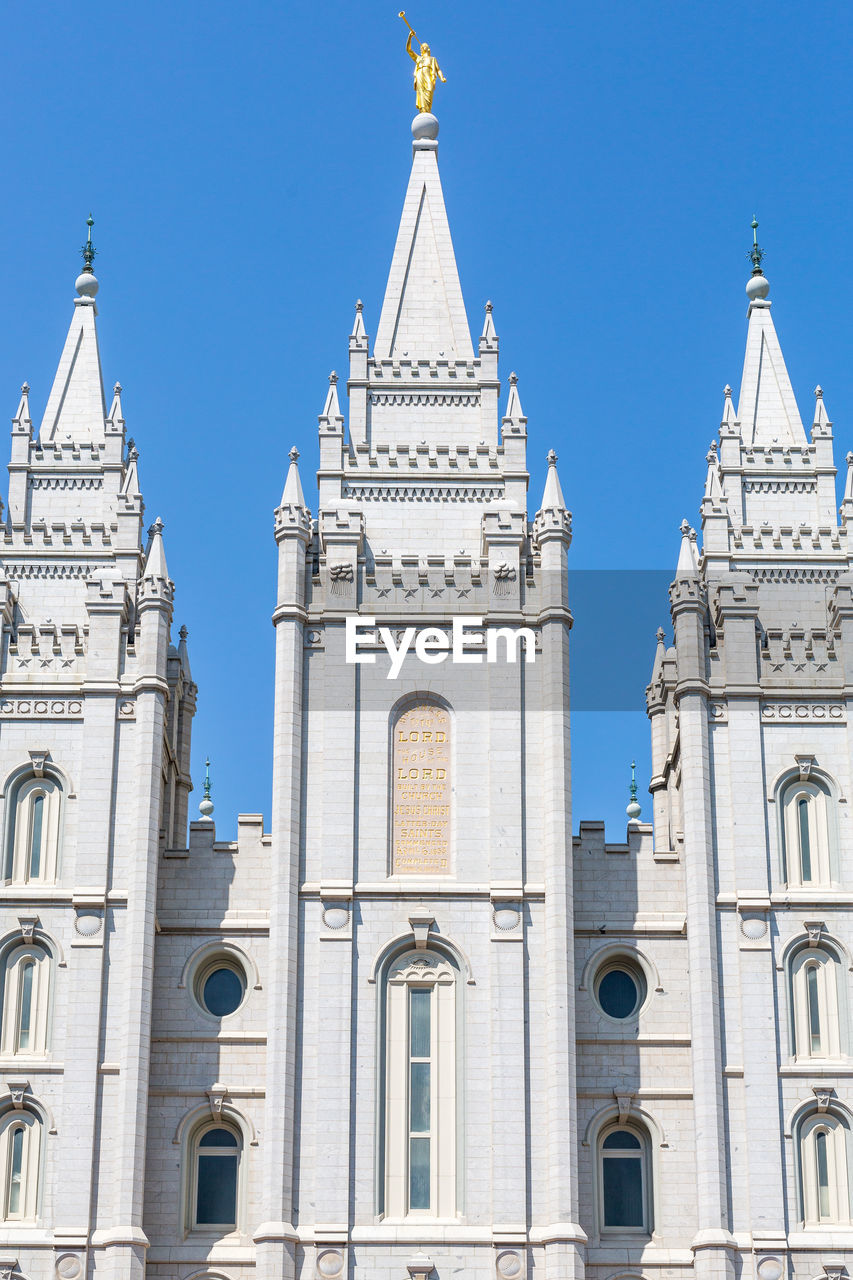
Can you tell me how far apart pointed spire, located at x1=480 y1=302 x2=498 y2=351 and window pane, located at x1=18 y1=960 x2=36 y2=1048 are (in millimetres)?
17331

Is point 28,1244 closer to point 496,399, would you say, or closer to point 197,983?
point 197,983

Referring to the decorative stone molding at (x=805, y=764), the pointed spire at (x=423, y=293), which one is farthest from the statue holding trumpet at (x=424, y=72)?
the decorative stone molding at (x=805, y=764)

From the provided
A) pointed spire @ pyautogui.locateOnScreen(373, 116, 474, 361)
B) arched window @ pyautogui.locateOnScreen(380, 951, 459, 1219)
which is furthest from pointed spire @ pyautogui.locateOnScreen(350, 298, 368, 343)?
arched window @ pyautogui.locateOnScreen(380, 951, 459, 1219)

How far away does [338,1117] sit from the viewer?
46281 mm

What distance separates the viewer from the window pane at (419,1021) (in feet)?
155

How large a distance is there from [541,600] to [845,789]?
7270 millimetres

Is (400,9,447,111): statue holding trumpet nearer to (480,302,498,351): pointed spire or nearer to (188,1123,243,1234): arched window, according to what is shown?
(480,302,498,351): pointed spire

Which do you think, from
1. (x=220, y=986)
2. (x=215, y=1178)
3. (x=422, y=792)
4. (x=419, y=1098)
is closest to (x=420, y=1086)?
(x=419, y=1098)

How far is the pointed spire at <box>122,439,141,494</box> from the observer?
2231 inches

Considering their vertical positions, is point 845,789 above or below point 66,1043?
above

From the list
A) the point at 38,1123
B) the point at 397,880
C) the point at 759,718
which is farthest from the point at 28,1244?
the point at 759,718

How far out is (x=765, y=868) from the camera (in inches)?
1916

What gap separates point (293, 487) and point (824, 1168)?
1763 cm

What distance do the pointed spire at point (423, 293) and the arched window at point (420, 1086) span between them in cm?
1490
